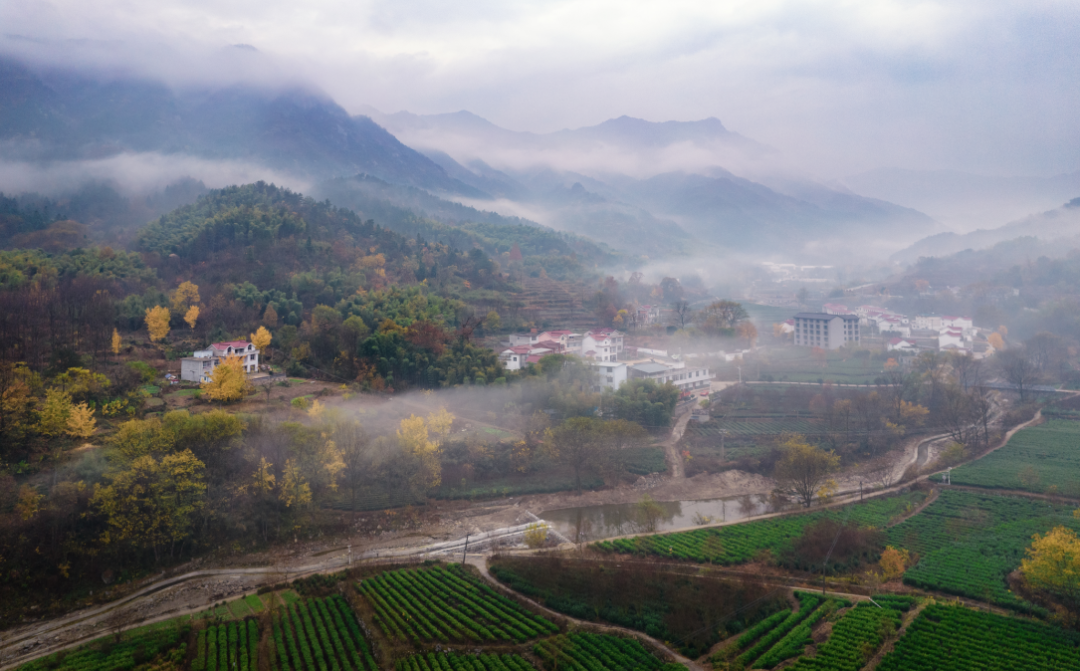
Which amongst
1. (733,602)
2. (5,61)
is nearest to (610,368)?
(733,602)

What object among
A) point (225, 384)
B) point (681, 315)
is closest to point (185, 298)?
point (225, 384)

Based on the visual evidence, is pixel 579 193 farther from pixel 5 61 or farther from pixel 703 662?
pixel 703 662

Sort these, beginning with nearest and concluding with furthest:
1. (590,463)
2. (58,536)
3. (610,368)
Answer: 1. (58,536)
2. (590,463)
3. (610,368)

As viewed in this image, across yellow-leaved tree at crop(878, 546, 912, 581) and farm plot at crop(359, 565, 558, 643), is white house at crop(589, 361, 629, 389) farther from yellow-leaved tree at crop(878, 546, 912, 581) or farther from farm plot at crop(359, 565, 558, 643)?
yellow-leaved tree at crop(878, 546, 912, 581)

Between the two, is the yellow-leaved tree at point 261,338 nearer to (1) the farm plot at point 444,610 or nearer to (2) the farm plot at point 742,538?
(1) the farm plot at point 444,610

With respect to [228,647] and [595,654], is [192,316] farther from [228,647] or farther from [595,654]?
[595,654]

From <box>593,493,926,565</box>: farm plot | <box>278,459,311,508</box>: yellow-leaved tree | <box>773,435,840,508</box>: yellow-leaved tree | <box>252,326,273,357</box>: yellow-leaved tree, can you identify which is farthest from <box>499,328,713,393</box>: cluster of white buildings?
<box>278,459,311,508</box>: yellow-leaved tree

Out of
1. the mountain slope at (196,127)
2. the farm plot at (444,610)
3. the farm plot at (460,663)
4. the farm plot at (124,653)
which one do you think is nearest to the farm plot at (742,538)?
the farm plot at (444,610)
